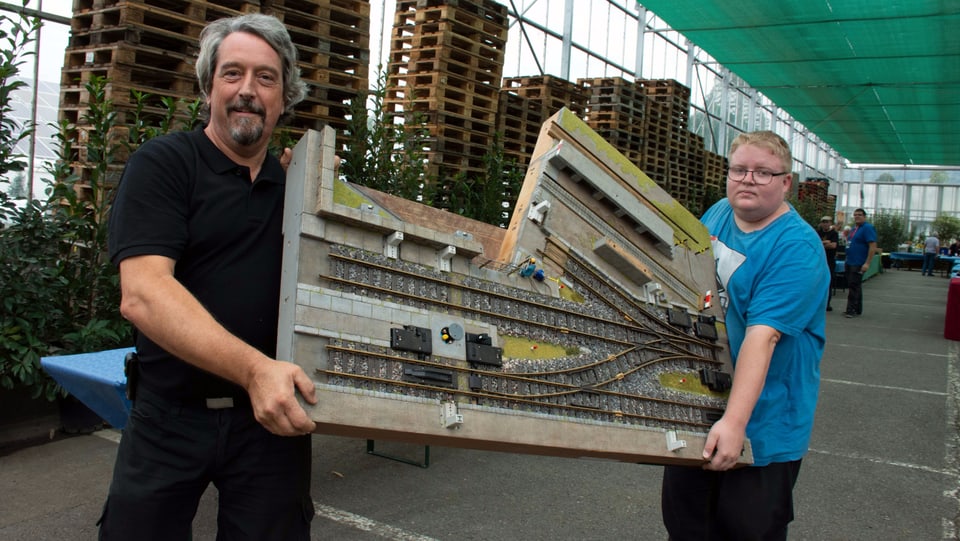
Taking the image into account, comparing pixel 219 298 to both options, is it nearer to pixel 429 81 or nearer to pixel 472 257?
pixel 472 257

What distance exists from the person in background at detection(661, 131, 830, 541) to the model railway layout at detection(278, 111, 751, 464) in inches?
5.3

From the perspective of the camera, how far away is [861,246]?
14.7 meters

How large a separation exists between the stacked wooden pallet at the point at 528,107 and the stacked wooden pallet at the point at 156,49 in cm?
404

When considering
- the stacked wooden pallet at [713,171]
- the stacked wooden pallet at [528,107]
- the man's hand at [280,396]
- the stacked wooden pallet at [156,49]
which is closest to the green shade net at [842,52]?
the stacked wooden pallet at [713,171]

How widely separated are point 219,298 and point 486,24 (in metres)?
9.02

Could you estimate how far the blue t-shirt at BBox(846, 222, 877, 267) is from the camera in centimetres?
1457

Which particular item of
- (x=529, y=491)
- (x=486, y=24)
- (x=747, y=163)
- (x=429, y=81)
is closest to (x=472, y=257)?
(x=747, y=163)

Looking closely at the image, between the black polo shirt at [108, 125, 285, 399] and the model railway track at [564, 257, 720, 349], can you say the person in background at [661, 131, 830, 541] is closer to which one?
the model railway track at [564, 257, 720, 349]

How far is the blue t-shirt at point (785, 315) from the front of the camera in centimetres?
241

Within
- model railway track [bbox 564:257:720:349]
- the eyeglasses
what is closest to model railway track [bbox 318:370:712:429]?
model railway track [bbox 564:257:720:349]

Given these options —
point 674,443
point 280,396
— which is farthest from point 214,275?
point 674,443

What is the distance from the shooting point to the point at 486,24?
10.3 m

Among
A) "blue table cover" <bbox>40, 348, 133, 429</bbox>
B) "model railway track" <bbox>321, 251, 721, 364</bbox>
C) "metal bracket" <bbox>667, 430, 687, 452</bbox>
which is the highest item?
"model railway track" <bbox>321, 251, 721, 364</bbox>

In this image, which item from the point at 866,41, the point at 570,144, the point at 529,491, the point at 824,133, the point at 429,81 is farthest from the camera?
the point at 824,133
